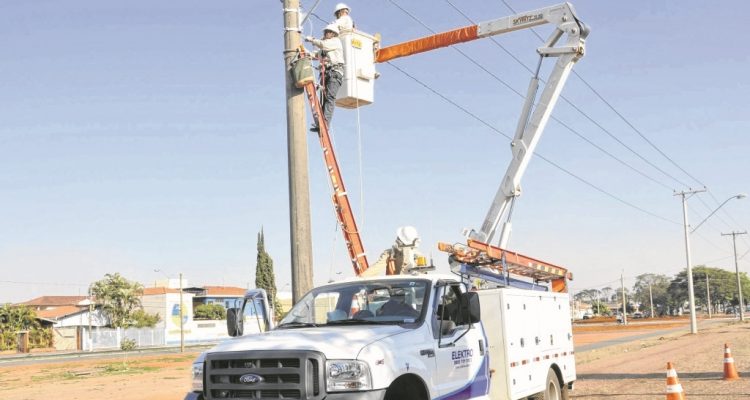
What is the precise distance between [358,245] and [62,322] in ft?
264

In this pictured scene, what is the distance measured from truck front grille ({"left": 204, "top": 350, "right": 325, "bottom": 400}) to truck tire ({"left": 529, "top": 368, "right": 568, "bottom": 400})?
552 cm

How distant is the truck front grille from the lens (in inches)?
253

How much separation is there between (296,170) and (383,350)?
4.20 meters

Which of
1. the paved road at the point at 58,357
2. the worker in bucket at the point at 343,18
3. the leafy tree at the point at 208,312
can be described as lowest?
the paved road at the point at 58,357

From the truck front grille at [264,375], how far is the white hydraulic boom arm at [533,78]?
11598 millimetres

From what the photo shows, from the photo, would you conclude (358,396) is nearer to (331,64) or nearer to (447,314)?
(447,314)

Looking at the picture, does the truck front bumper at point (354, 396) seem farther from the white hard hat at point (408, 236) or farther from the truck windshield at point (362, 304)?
the white hard hat at point (408, 236)

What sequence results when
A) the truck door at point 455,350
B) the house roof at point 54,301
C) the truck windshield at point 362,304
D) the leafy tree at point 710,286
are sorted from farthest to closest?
the leafy tree at point 710,286
the house roof at point 54,301
the truck windshield at point 362,304
the truck door at point 455,350

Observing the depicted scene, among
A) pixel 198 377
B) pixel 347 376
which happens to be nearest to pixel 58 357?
pixel 198 377

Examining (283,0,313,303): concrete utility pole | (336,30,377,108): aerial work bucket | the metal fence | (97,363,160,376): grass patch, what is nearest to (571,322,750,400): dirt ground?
(336,30,377,108): aerial work bucket

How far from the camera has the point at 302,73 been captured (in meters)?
10.4

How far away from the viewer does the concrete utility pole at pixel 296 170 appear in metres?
10.2

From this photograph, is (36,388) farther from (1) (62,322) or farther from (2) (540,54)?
(1) (62,322)

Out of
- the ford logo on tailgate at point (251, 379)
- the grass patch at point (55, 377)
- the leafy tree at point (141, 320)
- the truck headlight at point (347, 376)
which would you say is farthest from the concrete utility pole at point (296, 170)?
the leafy tree at point (141, 320)
